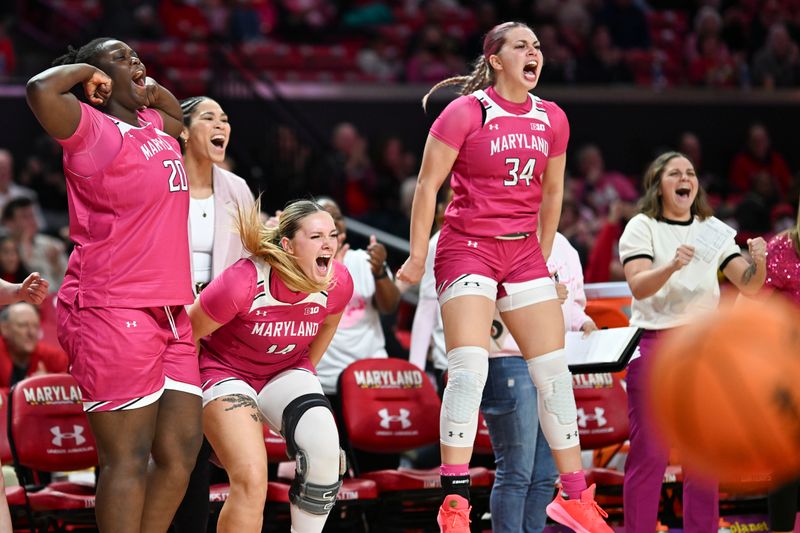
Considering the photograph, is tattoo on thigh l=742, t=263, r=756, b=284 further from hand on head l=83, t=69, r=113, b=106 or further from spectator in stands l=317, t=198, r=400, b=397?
hand on head l=83, t=69, r=113, b=106

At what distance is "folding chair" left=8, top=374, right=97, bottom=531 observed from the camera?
5.89 metres

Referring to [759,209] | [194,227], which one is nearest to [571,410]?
[194,227]

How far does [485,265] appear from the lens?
16.2ft

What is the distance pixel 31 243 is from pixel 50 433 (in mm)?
3404

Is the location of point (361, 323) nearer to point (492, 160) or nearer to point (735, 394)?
point (492, 160)

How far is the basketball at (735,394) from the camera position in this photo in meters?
2.81

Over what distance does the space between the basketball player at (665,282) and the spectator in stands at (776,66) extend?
8.64 metres

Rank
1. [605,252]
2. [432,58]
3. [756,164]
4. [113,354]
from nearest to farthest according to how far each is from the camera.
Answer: [113,354], [605,252], [756,164], [432,58]

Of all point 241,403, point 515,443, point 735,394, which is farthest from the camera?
point 515,443

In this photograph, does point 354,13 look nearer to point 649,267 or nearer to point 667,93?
point 667,93

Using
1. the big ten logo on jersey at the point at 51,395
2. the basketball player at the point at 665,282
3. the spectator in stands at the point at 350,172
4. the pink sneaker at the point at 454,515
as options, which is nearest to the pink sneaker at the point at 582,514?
the pink sneaker at the point at 454,515

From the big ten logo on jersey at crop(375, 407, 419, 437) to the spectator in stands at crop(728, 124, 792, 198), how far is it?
7402 mm

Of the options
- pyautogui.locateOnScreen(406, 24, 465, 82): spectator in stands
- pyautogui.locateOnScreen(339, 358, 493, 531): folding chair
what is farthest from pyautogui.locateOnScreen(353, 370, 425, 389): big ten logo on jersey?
pyautogui.locateOnScreen(406, 24, 465, 82): spectator in stands

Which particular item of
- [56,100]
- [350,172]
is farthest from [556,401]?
[350,172]
